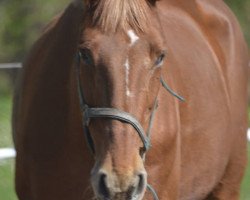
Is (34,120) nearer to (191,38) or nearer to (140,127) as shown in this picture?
(140,127)

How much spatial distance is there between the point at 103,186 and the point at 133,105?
37cm

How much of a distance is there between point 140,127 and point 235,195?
2.26m

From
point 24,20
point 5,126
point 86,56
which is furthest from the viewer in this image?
point 24,20

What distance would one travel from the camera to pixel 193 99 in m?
5.20

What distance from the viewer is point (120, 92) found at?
Answer: 3879 millimetres

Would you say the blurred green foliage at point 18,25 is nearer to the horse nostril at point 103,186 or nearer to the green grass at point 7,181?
the green grass at point 7,181

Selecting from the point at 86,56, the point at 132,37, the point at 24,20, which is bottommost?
the point at 24,20

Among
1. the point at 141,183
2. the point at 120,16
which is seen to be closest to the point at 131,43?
the point at 120,16

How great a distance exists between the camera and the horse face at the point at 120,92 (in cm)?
379

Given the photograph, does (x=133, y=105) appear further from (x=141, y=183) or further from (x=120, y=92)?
(x=141, y=183)

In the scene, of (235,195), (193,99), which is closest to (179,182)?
(193,99)

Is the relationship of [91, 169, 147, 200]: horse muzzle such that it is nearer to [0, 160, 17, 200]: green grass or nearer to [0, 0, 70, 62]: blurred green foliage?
[0, 160, 17, 200]: green grass

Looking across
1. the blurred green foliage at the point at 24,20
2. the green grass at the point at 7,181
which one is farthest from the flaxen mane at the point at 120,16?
the blurred green foliage at the point at 24,20

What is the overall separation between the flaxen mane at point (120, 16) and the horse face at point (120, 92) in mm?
28
